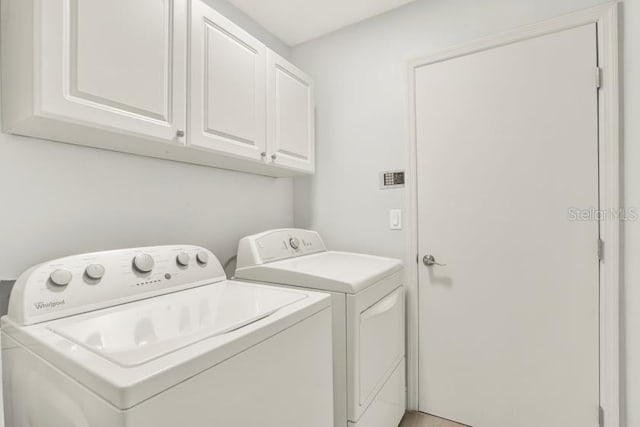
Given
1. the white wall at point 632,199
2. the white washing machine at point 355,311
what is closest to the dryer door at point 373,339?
the white washing machine at point 355,311

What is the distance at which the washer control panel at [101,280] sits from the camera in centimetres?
89

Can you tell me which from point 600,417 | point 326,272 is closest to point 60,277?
point 326,272

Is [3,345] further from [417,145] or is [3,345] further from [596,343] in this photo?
[596,343]

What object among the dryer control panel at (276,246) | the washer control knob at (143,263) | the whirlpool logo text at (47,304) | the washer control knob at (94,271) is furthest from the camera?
the dryer control panel at (276,246)

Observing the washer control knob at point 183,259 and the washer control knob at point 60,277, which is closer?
the washer control knob at point 60,277

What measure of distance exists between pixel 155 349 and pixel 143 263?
0.58 metres

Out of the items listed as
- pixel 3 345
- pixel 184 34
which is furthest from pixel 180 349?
pixel 184 34

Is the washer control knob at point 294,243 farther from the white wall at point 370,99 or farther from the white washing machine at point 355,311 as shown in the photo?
the white wall at point 370,99

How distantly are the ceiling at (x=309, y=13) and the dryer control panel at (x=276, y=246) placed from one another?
1400 millimetres

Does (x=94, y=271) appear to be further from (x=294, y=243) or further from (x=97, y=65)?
(x=294, y=243)

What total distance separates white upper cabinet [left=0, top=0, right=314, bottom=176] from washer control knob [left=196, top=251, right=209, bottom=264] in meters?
0.45

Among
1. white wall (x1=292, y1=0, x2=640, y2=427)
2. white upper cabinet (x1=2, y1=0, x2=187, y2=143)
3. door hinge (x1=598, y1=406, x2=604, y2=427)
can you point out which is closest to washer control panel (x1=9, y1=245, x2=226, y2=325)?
white upper cabinet (x1=2, y1=0, x2=187, y2=143)

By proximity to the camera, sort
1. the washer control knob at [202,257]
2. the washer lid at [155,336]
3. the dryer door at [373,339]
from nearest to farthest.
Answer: the washer lid at [155,336], the dryer door at [373,339], the washer control knob at [202,257]

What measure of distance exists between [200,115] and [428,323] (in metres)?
1.68
